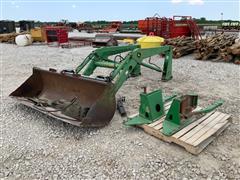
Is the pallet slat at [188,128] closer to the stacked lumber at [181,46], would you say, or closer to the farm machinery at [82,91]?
the farm machinery at [82,91]

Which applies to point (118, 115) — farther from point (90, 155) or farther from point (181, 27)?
point (181, 27)

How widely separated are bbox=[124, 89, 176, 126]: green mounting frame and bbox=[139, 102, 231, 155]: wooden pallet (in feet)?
0.31

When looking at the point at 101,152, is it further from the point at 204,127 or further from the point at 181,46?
the point at 181,46

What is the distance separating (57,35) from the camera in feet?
45.4

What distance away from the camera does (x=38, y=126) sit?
3707mm

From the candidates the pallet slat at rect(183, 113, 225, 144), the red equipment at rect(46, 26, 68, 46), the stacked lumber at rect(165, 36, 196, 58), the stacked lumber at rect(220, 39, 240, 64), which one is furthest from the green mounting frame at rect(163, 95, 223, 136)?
the red equipment at rect(46, 26, 68, 46)

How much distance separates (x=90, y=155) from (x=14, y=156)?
0.94 meters

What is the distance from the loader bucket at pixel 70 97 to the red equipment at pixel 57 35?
9.57m

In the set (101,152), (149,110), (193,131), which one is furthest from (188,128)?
(101,152)

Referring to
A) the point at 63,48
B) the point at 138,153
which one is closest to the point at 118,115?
the point at 138,153

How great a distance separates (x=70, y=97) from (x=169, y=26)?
9.04 m

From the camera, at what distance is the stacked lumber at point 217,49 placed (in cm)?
818

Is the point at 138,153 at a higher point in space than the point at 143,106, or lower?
lower

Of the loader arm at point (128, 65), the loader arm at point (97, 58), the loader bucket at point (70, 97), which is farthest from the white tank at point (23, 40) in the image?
the loader arm at point (128, 65)
